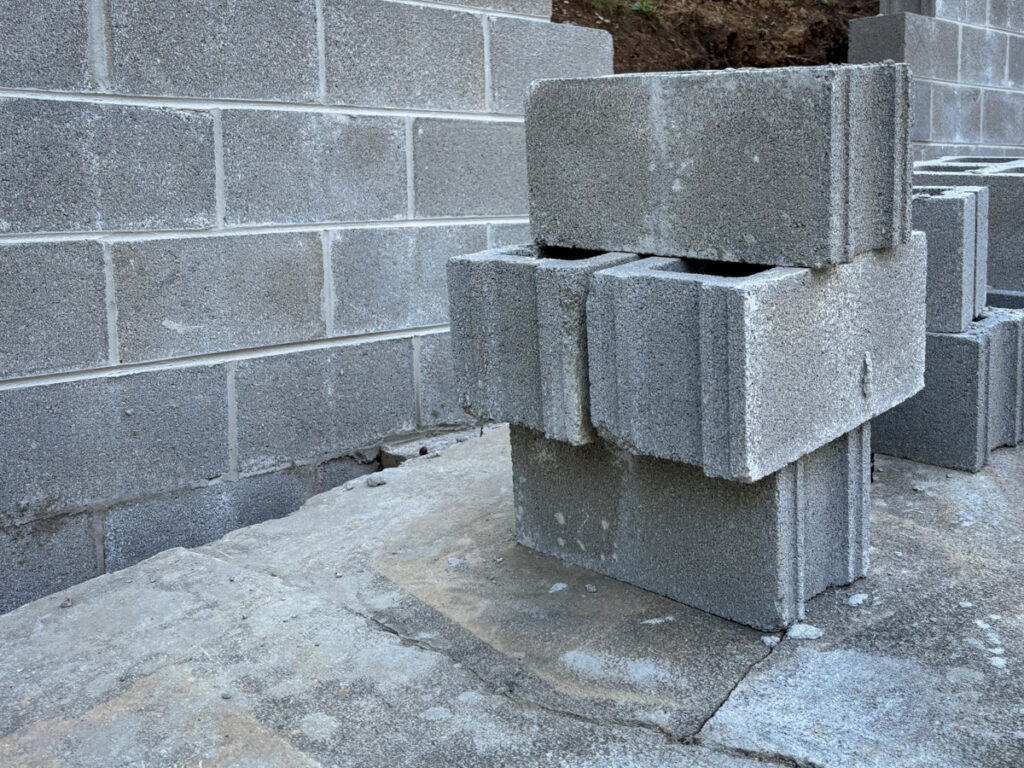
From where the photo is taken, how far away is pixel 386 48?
4.08 m

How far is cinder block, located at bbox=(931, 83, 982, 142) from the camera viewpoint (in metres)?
7.21

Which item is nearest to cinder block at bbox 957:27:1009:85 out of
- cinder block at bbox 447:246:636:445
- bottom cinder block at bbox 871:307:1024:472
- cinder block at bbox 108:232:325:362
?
bottom cinder block at bbox 871:307:1024:472

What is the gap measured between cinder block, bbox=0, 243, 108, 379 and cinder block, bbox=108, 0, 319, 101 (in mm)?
588

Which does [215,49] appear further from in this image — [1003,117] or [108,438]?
[1003,117]

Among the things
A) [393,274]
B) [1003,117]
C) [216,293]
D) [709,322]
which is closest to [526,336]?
[709,322]

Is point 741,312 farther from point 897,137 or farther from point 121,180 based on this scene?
point 121,180

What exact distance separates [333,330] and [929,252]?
2209 millimetres

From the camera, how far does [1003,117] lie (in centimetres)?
786

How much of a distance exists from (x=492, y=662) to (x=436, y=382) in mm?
2005

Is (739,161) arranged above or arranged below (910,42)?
below

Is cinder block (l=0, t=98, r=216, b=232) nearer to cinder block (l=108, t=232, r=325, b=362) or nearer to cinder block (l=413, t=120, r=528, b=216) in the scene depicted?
cinder block (l=108, t=232, r=325, b=362)

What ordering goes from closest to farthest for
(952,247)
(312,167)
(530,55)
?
(952,247)
(312,167)
(530,55)

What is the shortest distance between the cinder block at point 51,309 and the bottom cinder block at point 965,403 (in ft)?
9.26

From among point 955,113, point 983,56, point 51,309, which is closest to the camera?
point 51,309
